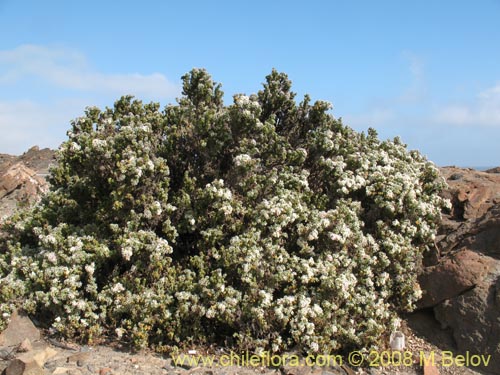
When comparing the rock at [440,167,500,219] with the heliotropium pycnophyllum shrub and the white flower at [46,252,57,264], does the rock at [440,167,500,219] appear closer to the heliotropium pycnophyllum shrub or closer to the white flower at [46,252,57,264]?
the heliotropium pycnophyllum shrub

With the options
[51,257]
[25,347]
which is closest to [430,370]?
[25,347]

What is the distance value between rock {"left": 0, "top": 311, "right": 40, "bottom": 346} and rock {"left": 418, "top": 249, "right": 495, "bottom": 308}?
6.15m

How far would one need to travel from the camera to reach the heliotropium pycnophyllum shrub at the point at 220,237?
6.85 metres

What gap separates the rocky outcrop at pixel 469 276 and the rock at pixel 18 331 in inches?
243

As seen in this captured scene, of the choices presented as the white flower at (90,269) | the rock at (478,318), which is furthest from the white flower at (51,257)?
the rock at (478,318)

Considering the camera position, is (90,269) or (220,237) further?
(220,237)

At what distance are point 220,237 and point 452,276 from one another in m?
3.89

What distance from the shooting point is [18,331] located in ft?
22.5

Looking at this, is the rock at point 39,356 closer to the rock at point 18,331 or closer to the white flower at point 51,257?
the rock at point 18,331

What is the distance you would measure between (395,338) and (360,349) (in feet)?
2.51

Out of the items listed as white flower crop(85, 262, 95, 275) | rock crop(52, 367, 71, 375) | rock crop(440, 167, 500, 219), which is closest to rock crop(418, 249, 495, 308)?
rock crop(440, 167, 500, 219)

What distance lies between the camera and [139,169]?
288 inches

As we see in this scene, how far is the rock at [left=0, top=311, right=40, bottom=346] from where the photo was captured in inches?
264

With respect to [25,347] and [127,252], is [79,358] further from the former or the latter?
[127,252]
